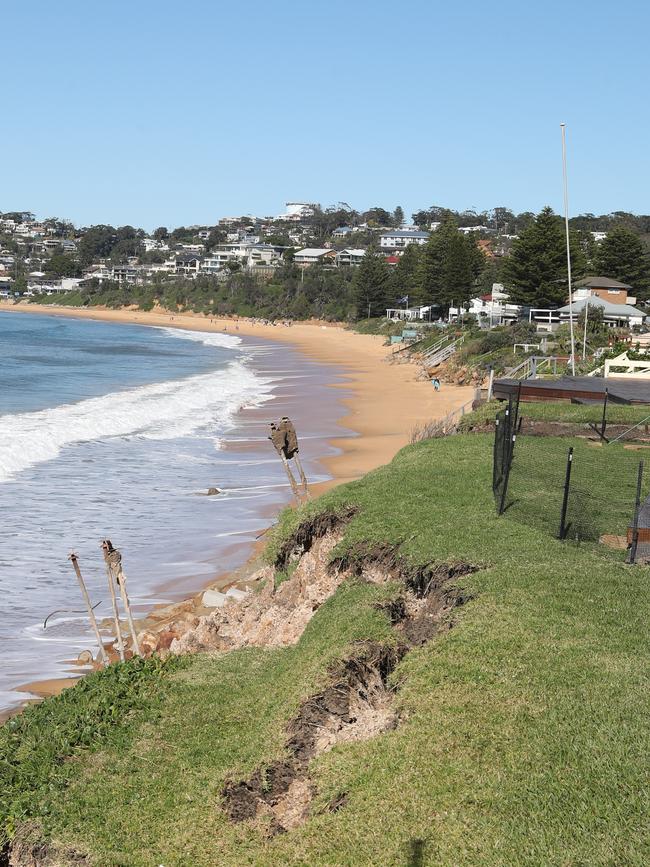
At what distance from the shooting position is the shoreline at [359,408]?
15.9 metres

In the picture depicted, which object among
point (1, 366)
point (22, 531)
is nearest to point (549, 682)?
point (22, 531)

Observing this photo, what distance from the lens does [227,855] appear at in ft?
23.1

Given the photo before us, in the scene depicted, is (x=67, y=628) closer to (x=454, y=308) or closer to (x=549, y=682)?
(x=549, y=682)

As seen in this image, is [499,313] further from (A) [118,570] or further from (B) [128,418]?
(A) [118,570]

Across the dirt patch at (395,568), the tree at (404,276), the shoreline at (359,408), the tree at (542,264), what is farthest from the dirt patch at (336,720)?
the tree at (404,276)

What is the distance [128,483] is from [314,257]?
6469 inches

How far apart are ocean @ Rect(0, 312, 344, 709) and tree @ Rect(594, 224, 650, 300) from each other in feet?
92.1

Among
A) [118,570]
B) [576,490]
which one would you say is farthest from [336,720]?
[576,490]

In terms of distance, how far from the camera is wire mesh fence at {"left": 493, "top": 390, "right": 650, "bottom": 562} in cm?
1269

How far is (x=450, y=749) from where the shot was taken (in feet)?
24.4

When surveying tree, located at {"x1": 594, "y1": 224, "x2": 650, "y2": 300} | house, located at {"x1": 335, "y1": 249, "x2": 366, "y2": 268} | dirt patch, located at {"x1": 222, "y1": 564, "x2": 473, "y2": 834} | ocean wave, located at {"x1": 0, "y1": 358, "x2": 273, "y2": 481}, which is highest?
house, located at {"x1": 335, "y1": 249, "x2": 366, "y2": 268}

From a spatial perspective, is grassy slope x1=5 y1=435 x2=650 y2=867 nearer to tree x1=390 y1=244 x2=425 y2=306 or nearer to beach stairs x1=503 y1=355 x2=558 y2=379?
beach stairs x1=503 y1=355 x2=558 y2=379

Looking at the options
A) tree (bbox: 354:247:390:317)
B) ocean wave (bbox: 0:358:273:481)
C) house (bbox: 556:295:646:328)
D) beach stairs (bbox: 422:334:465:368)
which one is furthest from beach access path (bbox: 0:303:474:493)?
house (bbox: 556:295:646:328)

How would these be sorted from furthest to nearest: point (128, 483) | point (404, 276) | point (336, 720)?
point (404, 276) → point (128, 483) → point (336, 720)
